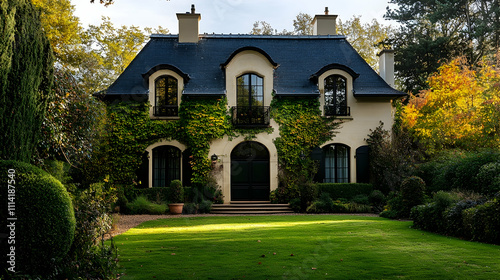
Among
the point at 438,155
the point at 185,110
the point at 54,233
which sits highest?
the point at 185,110

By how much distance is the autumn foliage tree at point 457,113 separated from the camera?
18.0 meters

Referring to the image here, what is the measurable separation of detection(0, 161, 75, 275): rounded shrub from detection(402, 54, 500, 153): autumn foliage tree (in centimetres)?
1639

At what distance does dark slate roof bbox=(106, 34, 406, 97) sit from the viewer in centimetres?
2088

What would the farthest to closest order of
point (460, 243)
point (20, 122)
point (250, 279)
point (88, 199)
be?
point (460, 243) < point (88, 199) < point (20, 122) < point (250, 279)

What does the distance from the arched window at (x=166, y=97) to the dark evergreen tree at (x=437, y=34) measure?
16.8 meters

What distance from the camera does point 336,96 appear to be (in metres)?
21.3

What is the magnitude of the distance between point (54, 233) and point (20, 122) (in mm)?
2156

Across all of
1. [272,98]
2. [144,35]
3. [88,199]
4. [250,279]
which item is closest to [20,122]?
[88,199]

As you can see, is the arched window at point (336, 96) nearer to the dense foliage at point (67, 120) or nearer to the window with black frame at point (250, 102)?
the window with black frame at point (250, 102)

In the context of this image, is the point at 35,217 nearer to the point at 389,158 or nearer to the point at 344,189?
the point at 344,189

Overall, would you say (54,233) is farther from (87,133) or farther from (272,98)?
(272,98)

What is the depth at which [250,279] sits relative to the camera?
21.0 feet

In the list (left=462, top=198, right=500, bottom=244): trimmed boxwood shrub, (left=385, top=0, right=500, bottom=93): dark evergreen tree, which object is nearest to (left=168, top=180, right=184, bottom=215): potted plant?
(left=462, top=198, right=500, bottom=244): trimmed boxwood shrub

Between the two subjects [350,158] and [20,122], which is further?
[350,158]
